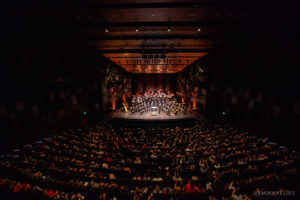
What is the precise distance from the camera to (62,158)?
729cm

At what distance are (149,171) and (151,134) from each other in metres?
4.77

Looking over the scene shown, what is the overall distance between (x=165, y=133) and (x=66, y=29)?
9.32 meters

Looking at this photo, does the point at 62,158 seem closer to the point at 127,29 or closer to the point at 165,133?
the point at 165,133

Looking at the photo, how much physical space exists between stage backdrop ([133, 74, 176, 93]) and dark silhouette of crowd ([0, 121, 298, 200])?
18.3 m

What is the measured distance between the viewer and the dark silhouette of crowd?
5242 mm

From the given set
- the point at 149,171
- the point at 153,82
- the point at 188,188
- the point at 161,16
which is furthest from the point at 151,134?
the point at 153,82

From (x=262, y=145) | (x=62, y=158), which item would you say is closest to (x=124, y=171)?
(x=62, y=158)

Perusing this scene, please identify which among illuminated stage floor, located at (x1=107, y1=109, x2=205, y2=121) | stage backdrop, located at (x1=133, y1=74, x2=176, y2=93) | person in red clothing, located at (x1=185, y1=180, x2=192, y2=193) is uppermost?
stage backdrop, located at (x1=133, y1=74, x2=176, y2=93)

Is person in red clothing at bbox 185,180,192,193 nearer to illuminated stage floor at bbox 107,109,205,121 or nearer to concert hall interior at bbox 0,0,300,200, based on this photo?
concert hall interior at bbox 0,0,300,200

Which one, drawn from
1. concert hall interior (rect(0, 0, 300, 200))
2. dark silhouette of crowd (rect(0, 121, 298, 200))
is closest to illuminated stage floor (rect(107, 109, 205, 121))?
concert hall interior (rect(0, 0, 300, 200))

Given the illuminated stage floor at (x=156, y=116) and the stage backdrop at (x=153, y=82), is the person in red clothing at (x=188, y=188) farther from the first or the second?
the stage backdrop at (x=153, y=82)

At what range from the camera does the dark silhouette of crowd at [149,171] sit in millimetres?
5242

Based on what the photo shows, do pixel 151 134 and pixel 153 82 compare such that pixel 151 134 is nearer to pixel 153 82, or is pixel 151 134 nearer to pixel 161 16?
pixel 161 16

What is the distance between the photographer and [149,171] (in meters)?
6.29
